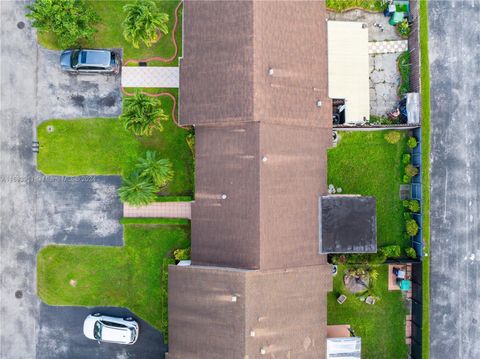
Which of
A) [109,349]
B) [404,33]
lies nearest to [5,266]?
[109,349]

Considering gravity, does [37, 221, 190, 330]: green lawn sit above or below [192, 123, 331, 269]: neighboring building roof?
below

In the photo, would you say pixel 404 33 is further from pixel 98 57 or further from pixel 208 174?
pixel 98 57

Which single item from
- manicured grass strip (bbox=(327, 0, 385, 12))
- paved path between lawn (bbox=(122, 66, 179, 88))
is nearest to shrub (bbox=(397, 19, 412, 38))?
manicured grass strip (bbox=(327, 0, 385, 12))

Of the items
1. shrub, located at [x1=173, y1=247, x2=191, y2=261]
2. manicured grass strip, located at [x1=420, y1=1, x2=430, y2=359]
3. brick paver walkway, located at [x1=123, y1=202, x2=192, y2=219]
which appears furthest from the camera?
brick paver walkway, located at [x1=123, y1=202, x2=192, y2=219]

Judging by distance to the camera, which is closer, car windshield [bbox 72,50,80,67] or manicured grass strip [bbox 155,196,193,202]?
car windshield [bbox 72,50,80,67]

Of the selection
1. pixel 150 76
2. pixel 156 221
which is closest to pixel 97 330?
pixel 156 221

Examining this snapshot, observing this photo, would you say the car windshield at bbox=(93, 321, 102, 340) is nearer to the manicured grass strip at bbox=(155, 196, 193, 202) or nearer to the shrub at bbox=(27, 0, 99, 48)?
the manicured grass strip at bbox=(155, 196, 193, 202)

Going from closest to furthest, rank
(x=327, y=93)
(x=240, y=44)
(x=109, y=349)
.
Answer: (x=240, y=44)
(x=327, y=93)
(x=109, y=349)
